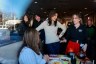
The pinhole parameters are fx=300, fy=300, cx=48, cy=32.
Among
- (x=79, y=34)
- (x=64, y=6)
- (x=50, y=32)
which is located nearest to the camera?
(x=79, y=34)

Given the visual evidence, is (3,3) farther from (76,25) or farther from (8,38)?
(76,25)

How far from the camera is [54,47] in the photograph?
655 centimetres

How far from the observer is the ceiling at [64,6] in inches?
553

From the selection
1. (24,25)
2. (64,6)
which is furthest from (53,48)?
(64,6)

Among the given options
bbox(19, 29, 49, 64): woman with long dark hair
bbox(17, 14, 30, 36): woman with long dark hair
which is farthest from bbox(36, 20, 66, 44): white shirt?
bbox(19, 29, 49, 64): woman with long dark hair

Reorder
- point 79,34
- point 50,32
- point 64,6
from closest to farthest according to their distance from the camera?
point 79,34 < point 50,32 < point 64,6

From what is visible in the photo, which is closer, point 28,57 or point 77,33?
point 28,57

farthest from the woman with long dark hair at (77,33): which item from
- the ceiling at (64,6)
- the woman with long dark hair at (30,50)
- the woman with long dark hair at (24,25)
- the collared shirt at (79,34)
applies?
the ceiling at (64,6)

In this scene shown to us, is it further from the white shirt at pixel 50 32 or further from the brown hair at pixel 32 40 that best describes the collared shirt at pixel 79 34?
the brown hair at pixel 32 40

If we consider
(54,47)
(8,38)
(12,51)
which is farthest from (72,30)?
(8,38)

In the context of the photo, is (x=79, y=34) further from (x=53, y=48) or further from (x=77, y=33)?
(x=53, y=48)

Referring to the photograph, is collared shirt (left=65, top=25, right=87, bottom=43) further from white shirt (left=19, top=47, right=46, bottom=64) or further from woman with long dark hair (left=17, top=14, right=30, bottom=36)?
white shirt (left=19, top=47, right=46, bottom=64)

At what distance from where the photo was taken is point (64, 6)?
16.4 metres

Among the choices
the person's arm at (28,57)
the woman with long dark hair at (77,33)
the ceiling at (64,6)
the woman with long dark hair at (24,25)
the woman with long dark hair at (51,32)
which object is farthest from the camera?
the ceiling at (64,6)
